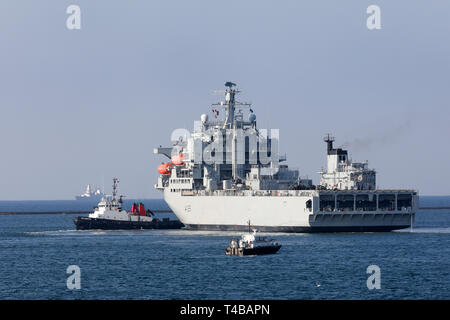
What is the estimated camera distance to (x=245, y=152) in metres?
127

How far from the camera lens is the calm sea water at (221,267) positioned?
66.4 meters

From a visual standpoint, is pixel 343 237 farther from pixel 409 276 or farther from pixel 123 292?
pixel 123 292

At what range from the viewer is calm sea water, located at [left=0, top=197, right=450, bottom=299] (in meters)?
66.4

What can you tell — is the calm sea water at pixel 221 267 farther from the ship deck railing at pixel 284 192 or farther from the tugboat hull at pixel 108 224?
the tugboat hull at pixel 108 224

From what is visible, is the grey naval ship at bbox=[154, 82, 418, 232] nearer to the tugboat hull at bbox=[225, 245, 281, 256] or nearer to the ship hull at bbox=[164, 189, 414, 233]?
the ship hull at bbox=[164, 189, 414, 233]

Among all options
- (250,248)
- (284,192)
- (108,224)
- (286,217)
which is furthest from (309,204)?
(108,224)

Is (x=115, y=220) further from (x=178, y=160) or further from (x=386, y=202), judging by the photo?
(x=386, y=202)

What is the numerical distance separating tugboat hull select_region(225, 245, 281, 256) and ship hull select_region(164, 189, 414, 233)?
20244mm

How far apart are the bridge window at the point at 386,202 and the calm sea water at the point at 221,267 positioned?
10.3 feet

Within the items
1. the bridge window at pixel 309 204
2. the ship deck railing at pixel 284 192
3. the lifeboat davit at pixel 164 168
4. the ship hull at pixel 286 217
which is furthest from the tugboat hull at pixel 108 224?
the bridge window at pixel 309 204

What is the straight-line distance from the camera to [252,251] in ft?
296

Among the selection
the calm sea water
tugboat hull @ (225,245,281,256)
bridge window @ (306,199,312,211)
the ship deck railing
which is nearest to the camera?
the calm sea water

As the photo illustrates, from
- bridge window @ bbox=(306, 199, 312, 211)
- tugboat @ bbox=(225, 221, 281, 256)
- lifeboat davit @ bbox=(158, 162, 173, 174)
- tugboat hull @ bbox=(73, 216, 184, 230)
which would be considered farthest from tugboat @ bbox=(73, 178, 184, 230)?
tugboat @ bbox=(225, 221, 281, 256)

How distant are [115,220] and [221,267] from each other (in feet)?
173
